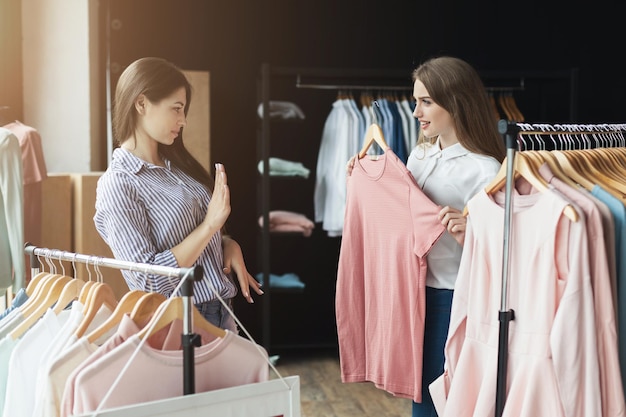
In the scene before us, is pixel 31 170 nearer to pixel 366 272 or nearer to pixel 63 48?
pixel 63 48

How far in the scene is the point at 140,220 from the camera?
227cm

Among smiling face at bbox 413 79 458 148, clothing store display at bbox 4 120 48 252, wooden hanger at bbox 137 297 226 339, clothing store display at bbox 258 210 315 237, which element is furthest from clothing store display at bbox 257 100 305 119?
wooden hanger at bbox 137 297 226 339

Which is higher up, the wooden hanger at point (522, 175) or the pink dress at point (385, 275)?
the wooden hanger at point (522, 175)

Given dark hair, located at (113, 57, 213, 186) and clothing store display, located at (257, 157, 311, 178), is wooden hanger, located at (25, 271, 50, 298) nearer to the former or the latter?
dark hair, located at (113, 57, 213, 186)

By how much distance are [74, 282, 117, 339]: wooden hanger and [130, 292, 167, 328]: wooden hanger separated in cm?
11

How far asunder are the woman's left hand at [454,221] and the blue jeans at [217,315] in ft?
2.23

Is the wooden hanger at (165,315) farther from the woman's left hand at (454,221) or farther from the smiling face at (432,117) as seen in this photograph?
the smiling face at (432,117)

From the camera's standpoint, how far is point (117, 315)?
1836 millimetres

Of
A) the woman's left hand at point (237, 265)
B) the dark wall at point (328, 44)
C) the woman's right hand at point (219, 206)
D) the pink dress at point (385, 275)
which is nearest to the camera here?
the woman's right hand at point (219, 206)

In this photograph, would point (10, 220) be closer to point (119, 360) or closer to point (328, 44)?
point (119, 360)

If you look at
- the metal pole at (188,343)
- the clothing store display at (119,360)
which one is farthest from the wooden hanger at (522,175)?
the metal pole at (188,343)

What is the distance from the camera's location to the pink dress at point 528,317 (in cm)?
194

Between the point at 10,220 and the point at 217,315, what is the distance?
4.39ft

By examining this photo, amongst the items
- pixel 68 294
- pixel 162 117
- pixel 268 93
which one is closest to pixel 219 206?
pixel 162 117
